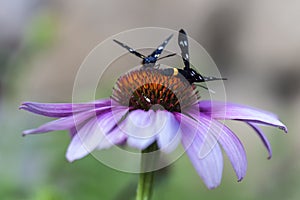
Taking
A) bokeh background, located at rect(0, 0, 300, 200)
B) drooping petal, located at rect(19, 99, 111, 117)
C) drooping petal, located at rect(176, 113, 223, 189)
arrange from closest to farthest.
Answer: drooping petal, located at rect(176, 113, 223, 189) < drooping petal, located at rect(19, 99, 111, 117) < bokeh background, located at rect(0, 0, 300, 200)

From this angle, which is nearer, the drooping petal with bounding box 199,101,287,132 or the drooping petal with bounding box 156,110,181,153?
the drooping petal with bounding box 156,110,181,153

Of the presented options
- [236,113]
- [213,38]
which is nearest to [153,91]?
[236,113]

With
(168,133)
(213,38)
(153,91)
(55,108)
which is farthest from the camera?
(213,38)

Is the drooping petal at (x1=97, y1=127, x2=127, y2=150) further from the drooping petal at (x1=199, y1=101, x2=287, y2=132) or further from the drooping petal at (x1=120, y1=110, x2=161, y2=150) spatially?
the drooping petal at (x1=199, y1=101, x2=287, y2=132)

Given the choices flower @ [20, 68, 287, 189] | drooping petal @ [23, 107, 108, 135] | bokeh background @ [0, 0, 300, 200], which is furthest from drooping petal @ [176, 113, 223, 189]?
bokeh background @ [0, 0, 300, 200]

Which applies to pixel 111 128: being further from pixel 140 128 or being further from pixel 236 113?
pixel 236 113

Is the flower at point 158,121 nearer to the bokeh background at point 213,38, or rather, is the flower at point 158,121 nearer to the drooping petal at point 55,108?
the drooping petal at point 55,108
